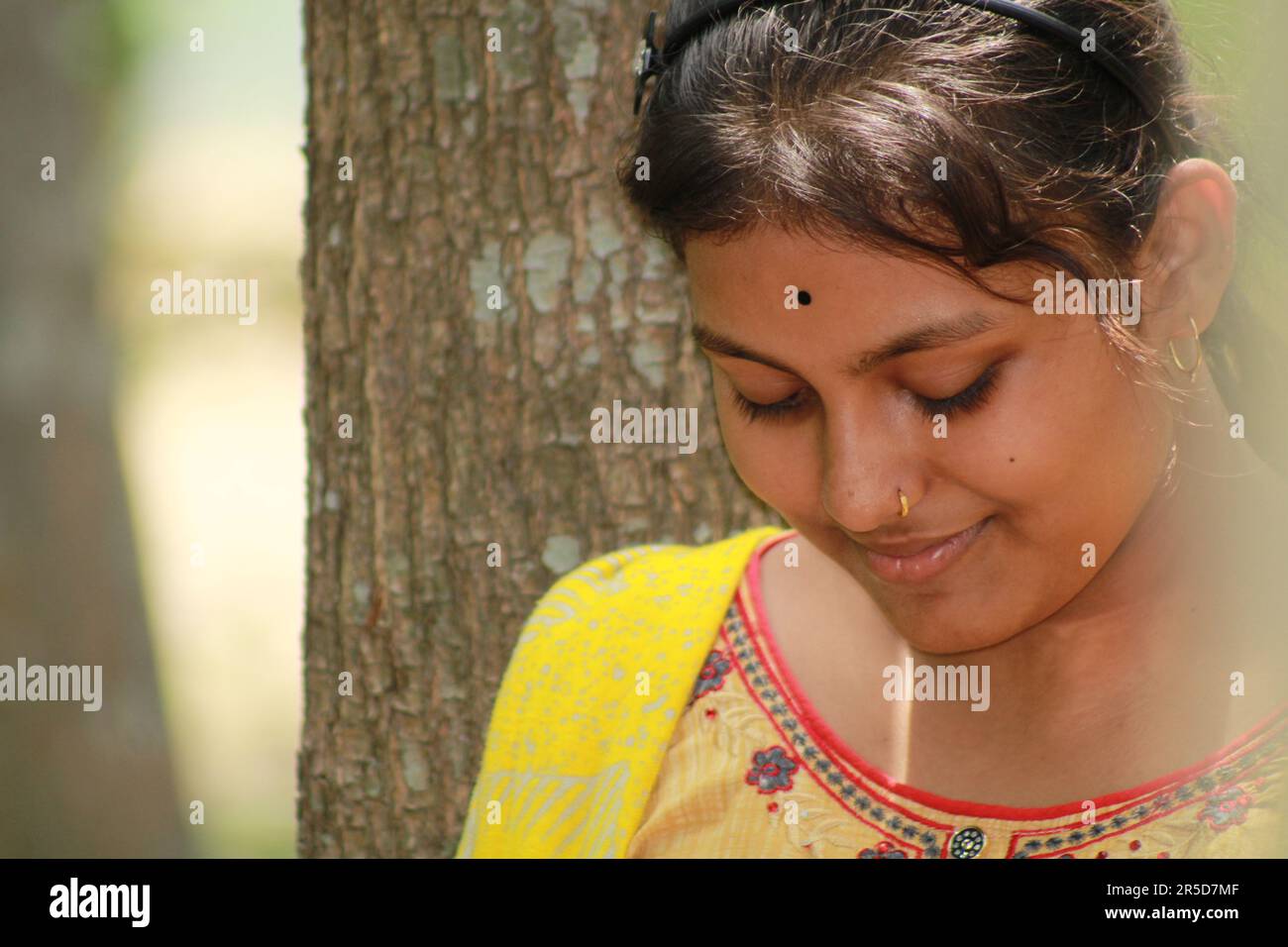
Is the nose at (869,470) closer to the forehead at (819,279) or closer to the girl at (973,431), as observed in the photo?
the girl at (973,431)

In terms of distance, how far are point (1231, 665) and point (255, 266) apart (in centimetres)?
634

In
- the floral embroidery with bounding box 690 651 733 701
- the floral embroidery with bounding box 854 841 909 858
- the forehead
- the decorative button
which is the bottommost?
the floral embroidery with bounding box 854 841 909 858

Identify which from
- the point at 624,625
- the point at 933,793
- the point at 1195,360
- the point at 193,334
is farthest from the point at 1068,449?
the point at 193,334

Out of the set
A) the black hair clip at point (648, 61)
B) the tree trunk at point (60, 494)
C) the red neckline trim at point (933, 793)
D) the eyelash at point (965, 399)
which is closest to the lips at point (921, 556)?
the eyelash at point (965, 399)

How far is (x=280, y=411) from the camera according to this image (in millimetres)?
7098

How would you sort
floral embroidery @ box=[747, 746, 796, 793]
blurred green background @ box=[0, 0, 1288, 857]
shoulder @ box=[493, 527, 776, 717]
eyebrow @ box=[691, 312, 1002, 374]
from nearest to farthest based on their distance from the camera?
eyebrow @ box=[691, 312, 1002, 374] < floral embroidery @ box=[747, 746, 796, 793] < shoulder @ box=[493, 527, 776, 717] < blurred green background @ box=[0, 0, 1288, 857]

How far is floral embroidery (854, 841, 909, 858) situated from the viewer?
4.61 feet

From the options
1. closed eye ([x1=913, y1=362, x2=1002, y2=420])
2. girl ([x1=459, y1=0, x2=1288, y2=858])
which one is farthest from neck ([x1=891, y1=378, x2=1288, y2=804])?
closed eye ([x1=913, y1=362, x2=1002, y2=420])

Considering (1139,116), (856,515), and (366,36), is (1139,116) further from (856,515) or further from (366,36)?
(366,36)

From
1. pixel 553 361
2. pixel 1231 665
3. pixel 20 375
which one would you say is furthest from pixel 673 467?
pixel 20 375

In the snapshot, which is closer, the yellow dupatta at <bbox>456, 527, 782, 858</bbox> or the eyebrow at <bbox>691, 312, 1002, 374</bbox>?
the eyebrow at <bbox>691, 312, 1002, 374</bbox>

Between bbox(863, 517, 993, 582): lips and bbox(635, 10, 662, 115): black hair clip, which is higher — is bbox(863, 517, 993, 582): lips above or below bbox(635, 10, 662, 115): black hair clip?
below

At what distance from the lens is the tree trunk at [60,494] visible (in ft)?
12.6

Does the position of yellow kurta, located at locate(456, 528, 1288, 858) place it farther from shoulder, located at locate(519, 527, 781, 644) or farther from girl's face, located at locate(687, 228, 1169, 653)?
girl's face, located at locate(687, 228, 1169, 653)
